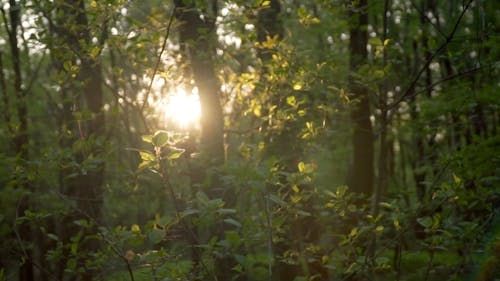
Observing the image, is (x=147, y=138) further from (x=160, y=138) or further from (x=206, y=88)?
(x=206, y=88)

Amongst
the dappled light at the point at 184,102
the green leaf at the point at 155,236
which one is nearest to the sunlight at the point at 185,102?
the dappled light at the point at 184,102

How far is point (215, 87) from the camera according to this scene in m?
6.66

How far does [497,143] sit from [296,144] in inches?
113

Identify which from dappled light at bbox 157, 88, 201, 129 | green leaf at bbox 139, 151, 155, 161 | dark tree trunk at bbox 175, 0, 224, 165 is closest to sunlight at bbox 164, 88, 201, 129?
dappled light at bbox 157, 88, 201, 129

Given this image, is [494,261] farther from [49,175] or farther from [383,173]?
[49,175]

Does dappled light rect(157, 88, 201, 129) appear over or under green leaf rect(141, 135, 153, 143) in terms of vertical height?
over

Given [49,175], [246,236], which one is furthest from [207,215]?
[49,175]

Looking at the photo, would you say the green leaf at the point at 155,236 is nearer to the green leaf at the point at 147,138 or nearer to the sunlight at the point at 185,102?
the green leaf at the point at 147,138

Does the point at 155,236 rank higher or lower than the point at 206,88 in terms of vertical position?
lower

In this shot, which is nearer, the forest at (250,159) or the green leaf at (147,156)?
the green leaf at (147,156)

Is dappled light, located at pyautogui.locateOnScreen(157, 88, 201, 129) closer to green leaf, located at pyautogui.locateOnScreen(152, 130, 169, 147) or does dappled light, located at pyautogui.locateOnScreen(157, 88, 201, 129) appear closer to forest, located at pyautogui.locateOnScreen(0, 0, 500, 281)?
forest, located at pyautogui.locateOnScreen(0, 0, 500, 281)

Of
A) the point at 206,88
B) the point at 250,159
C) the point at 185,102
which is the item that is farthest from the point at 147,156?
the point at 185,102

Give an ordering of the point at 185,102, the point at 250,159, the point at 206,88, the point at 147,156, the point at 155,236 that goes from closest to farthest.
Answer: the point at 155,236 < the point at 147,156 < the point at 250,159 < the point at 206,88 < the point at 185,102

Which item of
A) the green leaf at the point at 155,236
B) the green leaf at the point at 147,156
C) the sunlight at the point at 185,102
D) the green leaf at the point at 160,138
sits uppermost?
the sunlight at the point at 185,102
